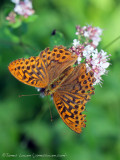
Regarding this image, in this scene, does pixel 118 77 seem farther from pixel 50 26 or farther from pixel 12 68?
pixel 12 68

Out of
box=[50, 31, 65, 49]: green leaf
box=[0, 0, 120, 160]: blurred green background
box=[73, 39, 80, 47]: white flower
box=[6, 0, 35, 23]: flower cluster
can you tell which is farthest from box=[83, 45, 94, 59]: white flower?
box=[6, 0, 35, 23]: flower cluster

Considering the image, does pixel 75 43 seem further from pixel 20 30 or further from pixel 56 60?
pixel 20 30

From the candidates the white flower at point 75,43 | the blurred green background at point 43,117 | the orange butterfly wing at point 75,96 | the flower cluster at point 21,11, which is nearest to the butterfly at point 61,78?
the orange butterfly wing at point 75,96

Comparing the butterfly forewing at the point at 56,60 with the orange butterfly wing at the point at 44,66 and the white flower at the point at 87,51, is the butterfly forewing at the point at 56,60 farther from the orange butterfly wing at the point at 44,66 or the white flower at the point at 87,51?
the white flower at the point at 87,51

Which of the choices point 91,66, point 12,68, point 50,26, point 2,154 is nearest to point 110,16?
point 50,26

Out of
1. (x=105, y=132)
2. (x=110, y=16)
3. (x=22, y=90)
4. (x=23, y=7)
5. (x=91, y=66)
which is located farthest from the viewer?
(x=110, y=16)

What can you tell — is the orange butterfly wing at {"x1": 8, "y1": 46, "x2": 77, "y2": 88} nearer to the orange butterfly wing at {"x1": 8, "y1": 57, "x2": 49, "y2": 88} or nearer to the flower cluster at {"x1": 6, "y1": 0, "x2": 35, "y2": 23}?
the orange butterfly wing at {"x1": 8, "y1": 57, "x2": 49, "y2": 88}

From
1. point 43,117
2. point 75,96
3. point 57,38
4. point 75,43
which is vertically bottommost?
point 43,117

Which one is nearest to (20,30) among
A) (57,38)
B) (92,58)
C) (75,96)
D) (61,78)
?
(57,38)
